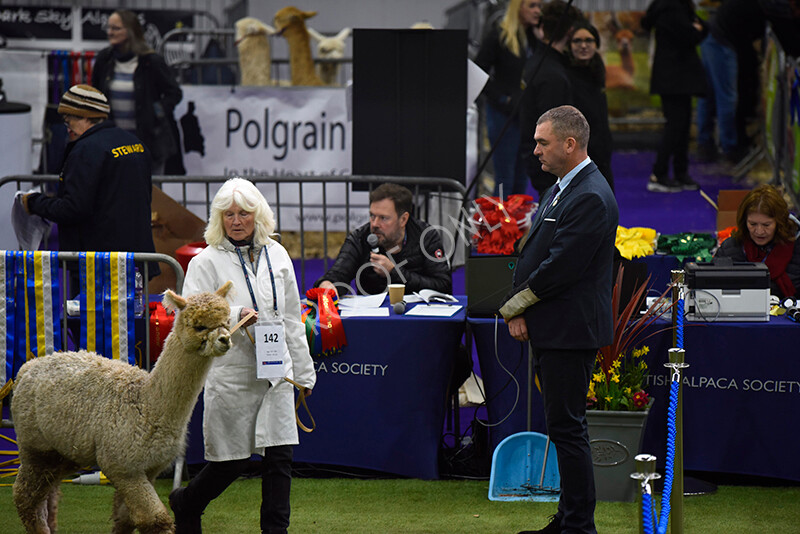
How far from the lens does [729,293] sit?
5363mm

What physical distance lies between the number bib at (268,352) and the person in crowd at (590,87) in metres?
3.72

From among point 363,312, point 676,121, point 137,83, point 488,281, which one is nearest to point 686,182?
point 676,121

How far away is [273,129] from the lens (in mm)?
10188

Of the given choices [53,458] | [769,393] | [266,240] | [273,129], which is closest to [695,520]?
[769,393]

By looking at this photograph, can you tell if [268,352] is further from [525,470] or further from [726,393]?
[726,393]

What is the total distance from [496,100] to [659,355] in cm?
458

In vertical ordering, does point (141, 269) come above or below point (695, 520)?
above

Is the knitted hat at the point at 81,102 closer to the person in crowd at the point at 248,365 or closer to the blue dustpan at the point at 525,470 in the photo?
the person in crowd at the point at 248,365

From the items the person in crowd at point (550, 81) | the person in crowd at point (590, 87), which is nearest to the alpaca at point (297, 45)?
the person in crowd at point (550, 81)

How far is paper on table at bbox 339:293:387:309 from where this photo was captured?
571 centimetres

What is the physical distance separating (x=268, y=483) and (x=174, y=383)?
56 centimetres

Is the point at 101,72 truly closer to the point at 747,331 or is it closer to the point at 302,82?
the point at 302,82

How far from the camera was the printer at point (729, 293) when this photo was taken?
17.5ft

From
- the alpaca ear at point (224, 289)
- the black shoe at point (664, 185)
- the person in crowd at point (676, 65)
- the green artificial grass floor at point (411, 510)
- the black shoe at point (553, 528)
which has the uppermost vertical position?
the person in crowd at point (676, 65)
